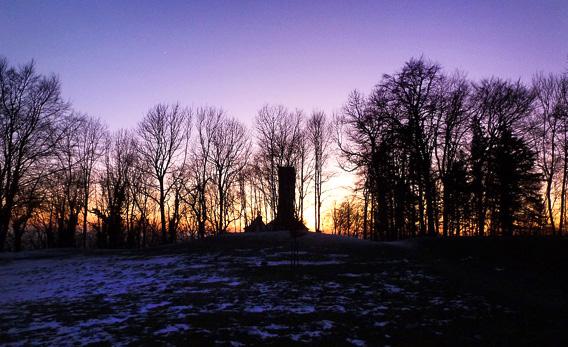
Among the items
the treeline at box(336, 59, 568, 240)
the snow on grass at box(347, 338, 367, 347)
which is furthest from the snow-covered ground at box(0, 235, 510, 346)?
the treeline at box(336, 59, 568, 240)

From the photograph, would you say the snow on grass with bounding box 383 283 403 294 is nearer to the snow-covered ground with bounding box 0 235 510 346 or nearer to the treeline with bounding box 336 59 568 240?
the snow-covered ground with bounding box 0 235 510 346

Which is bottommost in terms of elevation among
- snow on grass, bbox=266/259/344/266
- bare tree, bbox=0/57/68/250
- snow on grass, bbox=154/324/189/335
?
snow on grass, bbox=266/259/344/266

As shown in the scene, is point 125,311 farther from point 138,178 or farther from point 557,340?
point 138,178

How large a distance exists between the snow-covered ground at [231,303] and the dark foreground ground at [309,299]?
0.12 feet

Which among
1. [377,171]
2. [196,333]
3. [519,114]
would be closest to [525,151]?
[519,114]

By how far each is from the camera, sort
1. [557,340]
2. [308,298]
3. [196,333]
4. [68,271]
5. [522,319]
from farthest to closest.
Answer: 1. [68,271]
2. [308,298]
3. [522,319]
4. [196,333]
5. [557,340]

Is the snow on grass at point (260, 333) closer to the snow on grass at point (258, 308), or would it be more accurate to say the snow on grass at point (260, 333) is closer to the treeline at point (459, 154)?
the snow on grass at point (258, 308)

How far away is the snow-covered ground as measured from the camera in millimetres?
6664

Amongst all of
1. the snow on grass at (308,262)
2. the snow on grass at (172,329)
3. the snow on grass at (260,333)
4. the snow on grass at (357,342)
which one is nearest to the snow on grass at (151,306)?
the snow on grass at (172,329)

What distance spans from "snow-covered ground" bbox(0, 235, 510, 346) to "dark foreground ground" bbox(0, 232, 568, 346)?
4 cm

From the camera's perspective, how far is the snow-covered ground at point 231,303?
6.66 meters

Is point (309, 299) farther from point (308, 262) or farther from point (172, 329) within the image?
point (308, 262)

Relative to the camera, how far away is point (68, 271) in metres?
16.1

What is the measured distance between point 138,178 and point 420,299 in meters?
41.4
